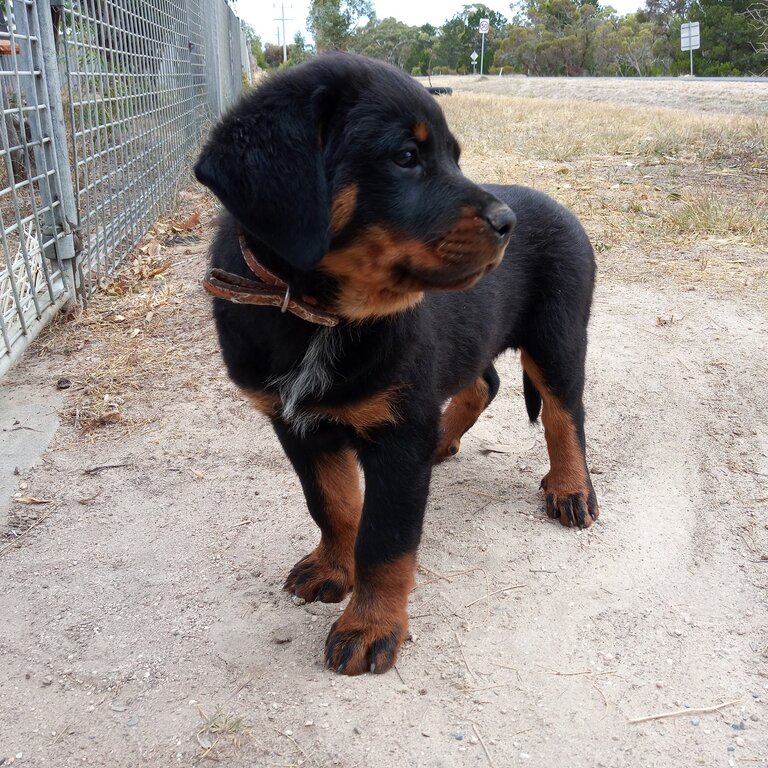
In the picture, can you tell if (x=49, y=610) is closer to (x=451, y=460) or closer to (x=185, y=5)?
(x=451, y=460)

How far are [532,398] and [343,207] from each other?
172 cm

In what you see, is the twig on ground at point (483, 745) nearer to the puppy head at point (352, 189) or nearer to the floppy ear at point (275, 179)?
the puppy head at point (352, 189)

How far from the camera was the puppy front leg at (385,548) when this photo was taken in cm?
228

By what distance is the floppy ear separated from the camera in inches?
75.0

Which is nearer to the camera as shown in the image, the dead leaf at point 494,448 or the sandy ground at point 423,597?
the sandy ground at point 423,597

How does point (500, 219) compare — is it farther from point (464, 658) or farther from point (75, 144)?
point (75, 144)

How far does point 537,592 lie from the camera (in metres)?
2.71

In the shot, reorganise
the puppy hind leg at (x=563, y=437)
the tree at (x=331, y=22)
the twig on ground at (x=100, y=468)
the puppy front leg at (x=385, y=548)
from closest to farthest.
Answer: the puppy front leg at (x=385, y=548) < the puppy hind leg at (x=563, y=437) < the twig on ground at (x=100, y=468) < the tree at (x=331, y=22)

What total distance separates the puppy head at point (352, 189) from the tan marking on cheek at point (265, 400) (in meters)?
0.36

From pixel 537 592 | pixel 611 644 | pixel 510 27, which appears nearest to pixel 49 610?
pixel 537 592

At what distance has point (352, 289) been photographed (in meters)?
2.10

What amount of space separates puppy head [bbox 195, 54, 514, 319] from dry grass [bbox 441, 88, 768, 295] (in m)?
3.87

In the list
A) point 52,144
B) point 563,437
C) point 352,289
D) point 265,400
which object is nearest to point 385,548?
point 265,400

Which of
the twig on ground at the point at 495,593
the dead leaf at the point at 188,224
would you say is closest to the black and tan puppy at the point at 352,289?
the twig on ground at the point at 495,593
